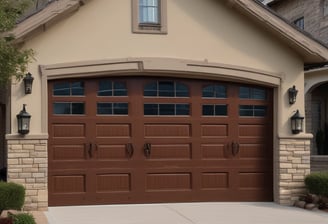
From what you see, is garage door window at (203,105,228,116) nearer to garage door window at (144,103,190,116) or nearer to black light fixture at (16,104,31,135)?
garage door window at (144,103,190,116)

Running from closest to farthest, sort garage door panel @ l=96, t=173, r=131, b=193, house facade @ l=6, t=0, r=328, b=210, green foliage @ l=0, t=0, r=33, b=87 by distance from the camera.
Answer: green foliage @ l=0, t=0, r=33, b=87, house facade @ l=6, t=0, r=328, b=210, garage door panel @ l=96, t=173, r=131, b=193

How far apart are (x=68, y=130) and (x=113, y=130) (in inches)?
37.8

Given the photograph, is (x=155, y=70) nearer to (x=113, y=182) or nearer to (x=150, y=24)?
(x=150, y=24)

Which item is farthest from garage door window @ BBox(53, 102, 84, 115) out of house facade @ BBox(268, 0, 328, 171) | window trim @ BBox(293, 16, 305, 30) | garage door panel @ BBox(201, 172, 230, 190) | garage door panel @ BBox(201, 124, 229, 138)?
window trim @ BBox(293, 16, 305, 30)

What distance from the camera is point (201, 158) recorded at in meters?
13.1

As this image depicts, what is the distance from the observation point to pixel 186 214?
11438 millimetres

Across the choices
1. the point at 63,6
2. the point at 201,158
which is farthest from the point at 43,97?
the point at 201,158

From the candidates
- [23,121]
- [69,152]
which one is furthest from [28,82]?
[69,152]

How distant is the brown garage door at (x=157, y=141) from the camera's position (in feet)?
40.8

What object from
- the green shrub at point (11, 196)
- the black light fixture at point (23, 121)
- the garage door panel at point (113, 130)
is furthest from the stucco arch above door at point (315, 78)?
the green shrub at point (11, 196)

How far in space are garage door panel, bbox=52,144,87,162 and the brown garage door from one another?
2cm

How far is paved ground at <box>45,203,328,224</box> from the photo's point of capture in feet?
35.2

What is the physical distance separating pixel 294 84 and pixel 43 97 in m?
5.71

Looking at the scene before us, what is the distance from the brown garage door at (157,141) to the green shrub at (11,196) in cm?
135
